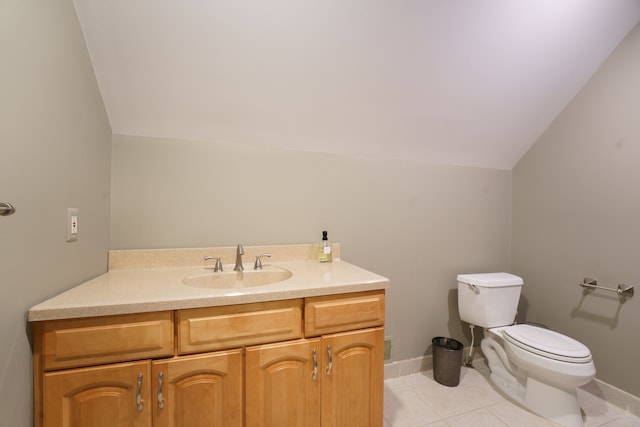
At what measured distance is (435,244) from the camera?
2.06 meters

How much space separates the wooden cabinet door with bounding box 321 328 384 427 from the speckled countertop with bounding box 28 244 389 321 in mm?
227

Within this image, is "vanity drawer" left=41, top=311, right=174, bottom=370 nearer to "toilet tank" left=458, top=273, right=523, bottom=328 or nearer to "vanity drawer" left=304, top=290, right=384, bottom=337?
"vanity drawer" left=304, top=290, right=384, bottom=337

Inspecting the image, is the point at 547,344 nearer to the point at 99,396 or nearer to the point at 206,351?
the point at 206,351

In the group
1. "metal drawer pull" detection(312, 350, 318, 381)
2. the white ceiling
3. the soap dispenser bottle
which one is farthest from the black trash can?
the white ceiling

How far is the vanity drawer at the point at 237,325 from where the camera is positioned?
0.97 metres

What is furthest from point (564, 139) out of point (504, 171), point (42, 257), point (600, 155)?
point (42, 257)

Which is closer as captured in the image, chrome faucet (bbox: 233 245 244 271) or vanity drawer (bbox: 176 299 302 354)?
vanity drawer (bbox: 176 299 302 354)

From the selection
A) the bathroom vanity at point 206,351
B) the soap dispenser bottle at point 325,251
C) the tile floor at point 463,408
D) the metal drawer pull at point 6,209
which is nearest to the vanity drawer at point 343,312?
the bathroom vanity at point 206,351

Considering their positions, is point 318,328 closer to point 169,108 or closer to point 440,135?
point 169,108

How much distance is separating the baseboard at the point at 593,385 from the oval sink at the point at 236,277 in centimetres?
112

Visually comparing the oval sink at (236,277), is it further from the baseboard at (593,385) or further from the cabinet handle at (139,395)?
the baseboard at (593,385)

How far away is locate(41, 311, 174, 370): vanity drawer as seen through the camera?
84cm

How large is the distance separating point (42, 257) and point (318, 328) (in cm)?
98

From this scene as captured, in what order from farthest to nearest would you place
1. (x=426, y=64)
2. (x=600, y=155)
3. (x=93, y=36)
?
(x=600, y=155) < (x=426, y=64) < (x=93, y=36)
